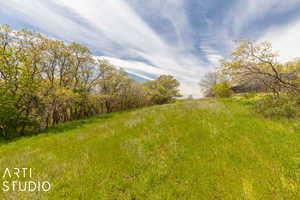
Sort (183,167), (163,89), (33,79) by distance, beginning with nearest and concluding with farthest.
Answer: (183,167)
(33,79)
(163,89)

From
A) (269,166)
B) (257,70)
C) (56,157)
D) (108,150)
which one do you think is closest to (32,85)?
(56,157)

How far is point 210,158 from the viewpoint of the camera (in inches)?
143

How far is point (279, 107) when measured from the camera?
7285 mm

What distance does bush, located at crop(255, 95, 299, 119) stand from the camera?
6.88 metres

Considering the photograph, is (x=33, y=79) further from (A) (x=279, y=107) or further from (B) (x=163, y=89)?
(B) (x=163, y=89)

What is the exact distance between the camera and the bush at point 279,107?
6.88 meters

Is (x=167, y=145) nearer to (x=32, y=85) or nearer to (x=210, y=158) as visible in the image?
(x=210, y=158)

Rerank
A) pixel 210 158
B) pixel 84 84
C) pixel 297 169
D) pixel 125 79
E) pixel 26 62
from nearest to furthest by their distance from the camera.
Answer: pixel 297 169, pixel 210 158, pixel 26 62, pixel 84 84, pixel 125 79

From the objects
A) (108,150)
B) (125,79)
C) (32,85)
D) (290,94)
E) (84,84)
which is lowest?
(108,150)

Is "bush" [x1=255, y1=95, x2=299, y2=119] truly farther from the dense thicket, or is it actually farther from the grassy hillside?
the dense thicket

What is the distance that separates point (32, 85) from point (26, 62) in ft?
8.26

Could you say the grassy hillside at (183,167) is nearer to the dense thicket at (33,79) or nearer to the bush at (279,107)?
the bush at (279,107)

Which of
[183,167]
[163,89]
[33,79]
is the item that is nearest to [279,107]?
[183,167]

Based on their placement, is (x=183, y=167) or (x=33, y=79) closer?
(x=183, y=167)
